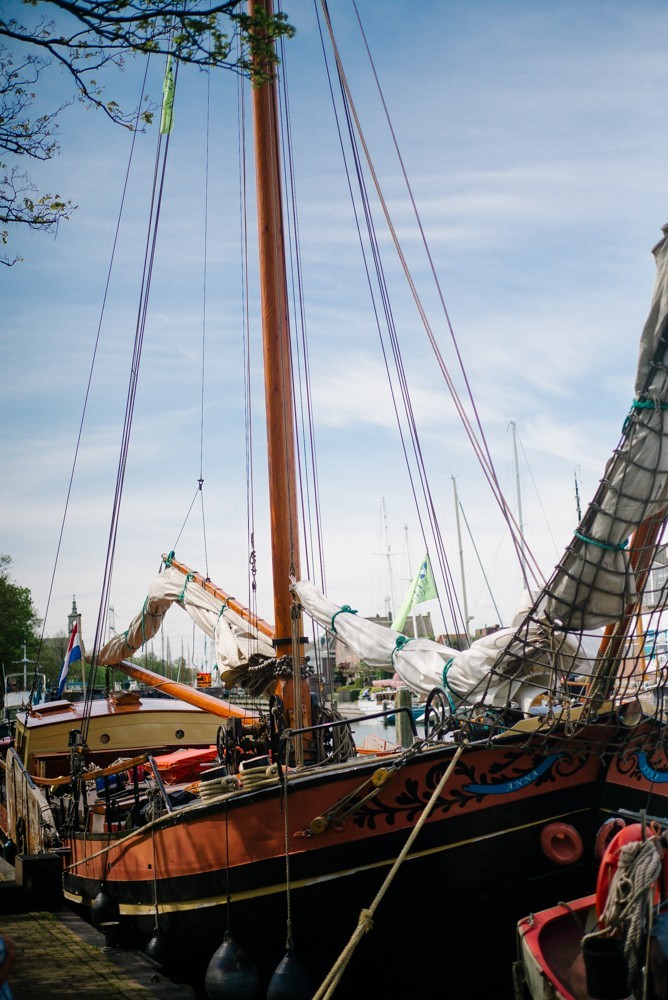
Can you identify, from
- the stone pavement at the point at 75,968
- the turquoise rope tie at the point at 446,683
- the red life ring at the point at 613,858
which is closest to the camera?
the red life ring at the point at 613,858

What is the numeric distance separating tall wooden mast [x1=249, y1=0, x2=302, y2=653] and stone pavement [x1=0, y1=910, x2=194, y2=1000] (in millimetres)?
3851

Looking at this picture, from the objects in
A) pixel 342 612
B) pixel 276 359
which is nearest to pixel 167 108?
pixel 276 359

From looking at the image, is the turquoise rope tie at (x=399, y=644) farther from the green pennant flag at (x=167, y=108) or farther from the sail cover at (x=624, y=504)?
the green pennant flag at (x=167, y=108)

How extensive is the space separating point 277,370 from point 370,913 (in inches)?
280

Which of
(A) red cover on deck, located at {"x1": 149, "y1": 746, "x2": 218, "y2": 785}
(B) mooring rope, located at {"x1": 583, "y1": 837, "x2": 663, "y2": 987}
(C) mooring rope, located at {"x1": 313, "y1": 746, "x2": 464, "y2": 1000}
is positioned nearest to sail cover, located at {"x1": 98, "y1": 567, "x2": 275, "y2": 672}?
(A) red cover on deck, located at {"x1": 149, "y1": 746, "x2": 218, "y2": 785}

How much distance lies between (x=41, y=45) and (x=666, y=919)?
6.70m

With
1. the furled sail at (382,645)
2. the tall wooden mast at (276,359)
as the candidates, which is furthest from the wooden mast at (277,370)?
the furled sail at (382,645)

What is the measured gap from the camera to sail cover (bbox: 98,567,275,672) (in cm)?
1170

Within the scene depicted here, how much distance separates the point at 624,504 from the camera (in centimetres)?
782

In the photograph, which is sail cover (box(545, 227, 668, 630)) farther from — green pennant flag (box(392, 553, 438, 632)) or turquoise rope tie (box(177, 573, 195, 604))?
green pennant flag (box(392, 553, 438, 632))

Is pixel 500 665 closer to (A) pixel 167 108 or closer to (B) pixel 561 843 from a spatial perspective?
(B) pixel 561 843

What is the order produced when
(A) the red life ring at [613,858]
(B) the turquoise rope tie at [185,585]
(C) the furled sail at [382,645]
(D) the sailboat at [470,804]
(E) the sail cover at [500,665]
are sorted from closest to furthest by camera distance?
(A) the red life ring at [613,858] < (D) the sailboat at [470,804] < (E) the sail cover at [500,665] < (C) the furled sail at [382,645] < (B) the turquoise rope tie at [185,585]

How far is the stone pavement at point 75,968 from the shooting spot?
747cm

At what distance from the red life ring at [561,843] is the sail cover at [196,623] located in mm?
4598
